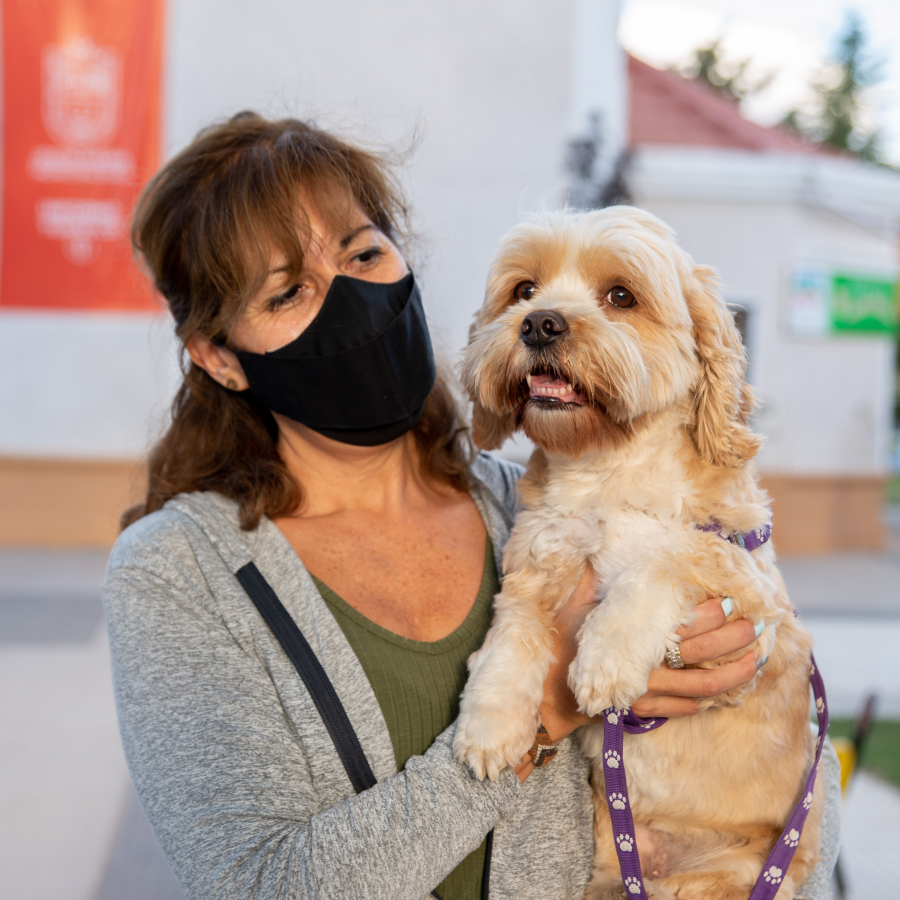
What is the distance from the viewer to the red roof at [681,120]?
1282 cm

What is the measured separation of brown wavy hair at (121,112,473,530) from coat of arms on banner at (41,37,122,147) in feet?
25.2

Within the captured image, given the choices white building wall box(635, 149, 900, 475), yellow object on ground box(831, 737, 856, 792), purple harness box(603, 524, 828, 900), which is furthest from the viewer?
white building wall box(635, 149, 900, 475)

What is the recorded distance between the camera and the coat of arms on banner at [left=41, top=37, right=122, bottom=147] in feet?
28.3

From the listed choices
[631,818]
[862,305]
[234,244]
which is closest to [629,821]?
[631,818]

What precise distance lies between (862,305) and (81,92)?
9.71 m

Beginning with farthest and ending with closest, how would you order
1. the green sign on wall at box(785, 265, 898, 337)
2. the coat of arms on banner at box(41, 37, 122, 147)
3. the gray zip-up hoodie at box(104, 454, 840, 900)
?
the green sign on wall at box(785, 265, 898, 337)
the coat of arms on banner at box(41, 37, 122, 147)
the gray zip-up hoodie at box(104, 454, 840, 900)

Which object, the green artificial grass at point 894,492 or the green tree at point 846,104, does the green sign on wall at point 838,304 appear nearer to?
the green artificial grass at point 894,492

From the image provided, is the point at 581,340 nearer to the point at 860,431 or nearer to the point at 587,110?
the point at 587,110

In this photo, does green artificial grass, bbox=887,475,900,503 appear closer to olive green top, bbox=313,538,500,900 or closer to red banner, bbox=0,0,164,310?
red banner, bbox=0,0,164,310

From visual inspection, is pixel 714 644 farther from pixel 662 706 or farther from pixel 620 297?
pixel 620 297

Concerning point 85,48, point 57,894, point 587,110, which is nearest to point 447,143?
point 587,110

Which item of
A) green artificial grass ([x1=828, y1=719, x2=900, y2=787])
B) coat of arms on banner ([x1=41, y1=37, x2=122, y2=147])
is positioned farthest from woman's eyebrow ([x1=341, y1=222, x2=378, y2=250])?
coat of arms on banner ([x1=41, y1=37, x2=122, y2=147])

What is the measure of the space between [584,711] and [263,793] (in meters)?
0.61

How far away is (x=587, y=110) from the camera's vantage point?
31.9 ft
